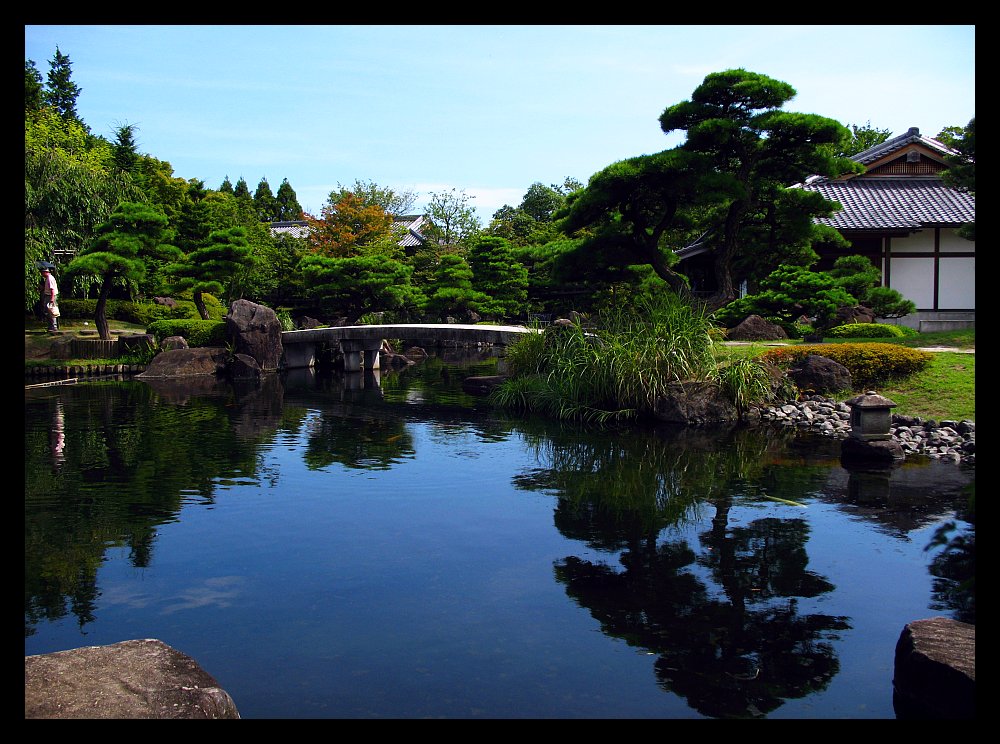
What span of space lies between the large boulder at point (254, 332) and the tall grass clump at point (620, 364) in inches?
387

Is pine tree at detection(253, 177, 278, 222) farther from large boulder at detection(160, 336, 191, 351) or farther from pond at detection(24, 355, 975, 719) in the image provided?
pond at detection(24, 355, 975, 719)

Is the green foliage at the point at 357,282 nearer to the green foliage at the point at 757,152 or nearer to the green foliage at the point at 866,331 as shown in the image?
the green foliage at the point at 757,152

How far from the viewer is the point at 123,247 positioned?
70.4ft

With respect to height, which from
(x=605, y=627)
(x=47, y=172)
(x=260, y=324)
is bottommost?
(x=605, y=627)

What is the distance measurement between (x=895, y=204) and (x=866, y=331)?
7559 millimetres

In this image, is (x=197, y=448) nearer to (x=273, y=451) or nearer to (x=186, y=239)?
(x=273, y=451)

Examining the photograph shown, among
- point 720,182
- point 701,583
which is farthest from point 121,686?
point 720,182

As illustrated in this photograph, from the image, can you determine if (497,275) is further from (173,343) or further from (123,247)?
(123,247)

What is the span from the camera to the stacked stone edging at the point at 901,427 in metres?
10.3

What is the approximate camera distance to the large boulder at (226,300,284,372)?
22.1 m

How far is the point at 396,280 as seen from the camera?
30.5m

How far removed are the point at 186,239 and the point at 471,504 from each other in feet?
82.7

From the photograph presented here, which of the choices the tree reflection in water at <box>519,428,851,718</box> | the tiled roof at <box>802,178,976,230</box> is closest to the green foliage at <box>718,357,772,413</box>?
the tree reflection in water at <box>519,428,851,718</box>
